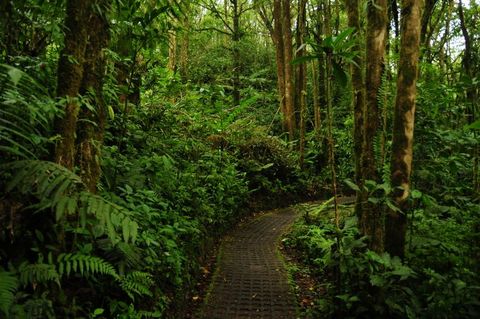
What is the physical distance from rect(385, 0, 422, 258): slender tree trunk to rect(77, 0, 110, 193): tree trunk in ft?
11.5

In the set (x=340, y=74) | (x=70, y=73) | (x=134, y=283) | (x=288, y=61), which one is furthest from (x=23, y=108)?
(x=288, y=61)

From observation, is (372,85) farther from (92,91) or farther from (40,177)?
(40,177)

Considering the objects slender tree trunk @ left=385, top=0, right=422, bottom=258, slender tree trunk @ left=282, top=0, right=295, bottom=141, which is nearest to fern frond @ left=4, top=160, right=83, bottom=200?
slender tree trunk @ left=385, top=0, right=422, bottom=258

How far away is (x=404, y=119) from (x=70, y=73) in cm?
381

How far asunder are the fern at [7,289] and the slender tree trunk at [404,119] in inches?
161

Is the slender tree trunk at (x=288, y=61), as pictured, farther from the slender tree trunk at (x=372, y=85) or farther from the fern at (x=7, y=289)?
the fern at (x=7, y=289)

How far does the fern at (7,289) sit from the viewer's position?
85.8 inches

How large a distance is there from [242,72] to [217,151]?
1484cm

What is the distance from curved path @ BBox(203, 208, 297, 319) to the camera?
5.20 meters

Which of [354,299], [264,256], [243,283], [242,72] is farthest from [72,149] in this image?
[242,72]

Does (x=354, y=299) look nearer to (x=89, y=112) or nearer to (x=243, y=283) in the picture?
(x=243, y=283)

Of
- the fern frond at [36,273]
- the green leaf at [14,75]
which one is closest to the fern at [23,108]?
the green leaf at [14,75]

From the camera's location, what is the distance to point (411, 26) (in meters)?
4.75

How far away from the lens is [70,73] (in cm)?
319
